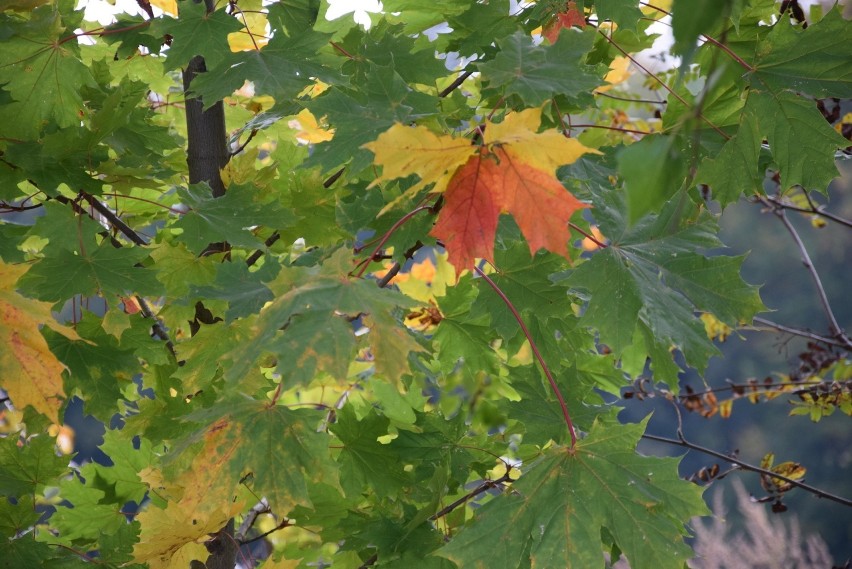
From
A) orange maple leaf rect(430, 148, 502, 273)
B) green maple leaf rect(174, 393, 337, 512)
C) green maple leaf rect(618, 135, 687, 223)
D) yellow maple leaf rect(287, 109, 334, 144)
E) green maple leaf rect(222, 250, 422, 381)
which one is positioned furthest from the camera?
yellow maple leaf rect(287, 109, 334, 144)

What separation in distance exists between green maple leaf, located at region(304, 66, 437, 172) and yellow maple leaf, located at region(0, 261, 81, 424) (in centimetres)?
39

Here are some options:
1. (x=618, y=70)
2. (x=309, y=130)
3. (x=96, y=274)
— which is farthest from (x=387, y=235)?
(x=618, y=70)

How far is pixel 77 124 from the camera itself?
4.30ft

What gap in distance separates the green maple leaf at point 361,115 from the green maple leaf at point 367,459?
54cm

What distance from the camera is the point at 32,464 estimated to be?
1502 mm

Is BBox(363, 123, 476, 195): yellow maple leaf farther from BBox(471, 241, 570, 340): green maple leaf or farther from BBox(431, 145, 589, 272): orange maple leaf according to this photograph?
BBox(471, 241, 570, 340): green maple leaf

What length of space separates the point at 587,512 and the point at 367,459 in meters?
0.49

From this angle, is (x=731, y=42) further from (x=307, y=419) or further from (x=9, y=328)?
(x=9, y=328)

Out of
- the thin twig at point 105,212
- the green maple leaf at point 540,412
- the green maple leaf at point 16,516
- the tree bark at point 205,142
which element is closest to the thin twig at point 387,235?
the green maple leaf at point 540,412

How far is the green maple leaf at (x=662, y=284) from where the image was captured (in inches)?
43.1

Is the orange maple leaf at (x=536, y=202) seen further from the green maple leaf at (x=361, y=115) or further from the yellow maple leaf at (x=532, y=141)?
the green maple leaf at (x=361, y=115)

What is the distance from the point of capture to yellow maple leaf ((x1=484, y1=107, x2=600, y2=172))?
84 centimetres

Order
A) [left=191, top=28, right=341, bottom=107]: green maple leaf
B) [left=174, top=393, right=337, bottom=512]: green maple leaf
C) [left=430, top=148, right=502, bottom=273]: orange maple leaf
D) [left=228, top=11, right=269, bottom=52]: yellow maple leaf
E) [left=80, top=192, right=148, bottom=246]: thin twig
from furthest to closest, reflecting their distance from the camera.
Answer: [left=228, top=11, right=269, bottom=52]: yellow maple leaf, [left=80, top=192, right=148, bottom=246]: thin twig, [left=191, top=28, right=341, bottom=107]: green maple leaf, [left=174, top=393, right=337, bottom=512]: green maple leaf, [left=430, top=148, right=502, bottom=273]: orange maple leaf

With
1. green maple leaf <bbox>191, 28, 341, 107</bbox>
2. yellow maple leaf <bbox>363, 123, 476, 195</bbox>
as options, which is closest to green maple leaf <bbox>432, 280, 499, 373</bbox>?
green maple leaf <bbox>191, 28, 341, 107</bbox>
